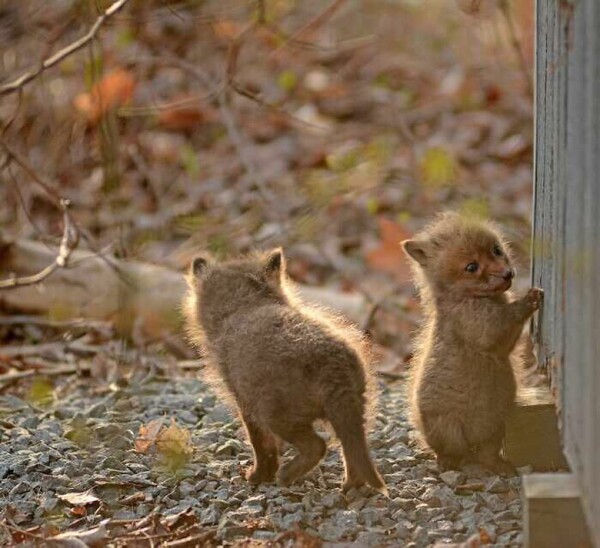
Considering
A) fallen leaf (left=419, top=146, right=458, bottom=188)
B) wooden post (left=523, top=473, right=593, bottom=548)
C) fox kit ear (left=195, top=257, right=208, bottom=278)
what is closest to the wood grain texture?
wooden post (left=523, top=473, right=593, bottom=548)

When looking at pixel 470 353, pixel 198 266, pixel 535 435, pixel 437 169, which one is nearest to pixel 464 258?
pixel 470 353

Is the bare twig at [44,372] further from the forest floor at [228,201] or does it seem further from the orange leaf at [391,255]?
the orange leaf at [391,255]

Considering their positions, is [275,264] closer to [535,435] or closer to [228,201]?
[535,435]

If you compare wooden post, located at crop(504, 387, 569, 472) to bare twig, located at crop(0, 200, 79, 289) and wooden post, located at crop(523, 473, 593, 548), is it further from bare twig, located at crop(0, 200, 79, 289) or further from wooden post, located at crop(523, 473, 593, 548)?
bare twig, located at crop(0, 200, 79, 289)

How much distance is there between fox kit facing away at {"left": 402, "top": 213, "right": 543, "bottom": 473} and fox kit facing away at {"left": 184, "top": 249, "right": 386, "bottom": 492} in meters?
0.37

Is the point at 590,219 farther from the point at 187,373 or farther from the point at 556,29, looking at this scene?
the point at 187,373

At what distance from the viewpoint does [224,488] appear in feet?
16.9

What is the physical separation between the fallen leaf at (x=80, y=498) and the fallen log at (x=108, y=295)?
2882 mm

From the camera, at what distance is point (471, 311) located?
5145 millimetres

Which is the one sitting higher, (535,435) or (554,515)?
(535,435)

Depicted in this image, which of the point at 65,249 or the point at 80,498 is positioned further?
the point at 65,249

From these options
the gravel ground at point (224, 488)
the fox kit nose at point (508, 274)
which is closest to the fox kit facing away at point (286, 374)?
the gravel ground at point (224, 488)

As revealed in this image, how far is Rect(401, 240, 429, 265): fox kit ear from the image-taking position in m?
5.49

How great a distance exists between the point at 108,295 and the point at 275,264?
3150 mm
